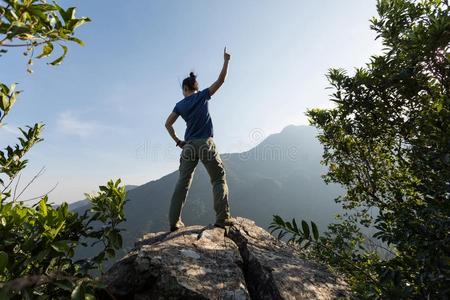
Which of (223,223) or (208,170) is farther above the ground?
(208,170)

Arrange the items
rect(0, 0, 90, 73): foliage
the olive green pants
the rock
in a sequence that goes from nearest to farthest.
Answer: rect(0, 0, 90, 73): foliage
the rock
the olive green pants

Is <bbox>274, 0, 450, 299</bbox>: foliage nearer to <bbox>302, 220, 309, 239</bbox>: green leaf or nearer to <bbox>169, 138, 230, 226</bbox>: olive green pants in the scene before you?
<bbox>302, 220, 309, 239</bbox>: green leaf

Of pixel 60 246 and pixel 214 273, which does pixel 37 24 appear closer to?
pixel 60 246

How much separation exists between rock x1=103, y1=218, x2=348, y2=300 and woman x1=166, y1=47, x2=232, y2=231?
2.39ft

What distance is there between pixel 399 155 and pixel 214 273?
409cm

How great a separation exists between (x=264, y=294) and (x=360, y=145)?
462 cm

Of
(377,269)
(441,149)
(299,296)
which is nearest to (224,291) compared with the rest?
(299,296)

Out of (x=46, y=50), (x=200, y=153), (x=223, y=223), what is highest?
(x=46, y=50)

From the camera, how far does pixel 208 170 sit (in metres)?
6.38

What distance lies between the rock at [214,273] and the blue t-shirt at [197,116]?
208cm

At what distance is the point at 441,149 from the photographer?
303 cm

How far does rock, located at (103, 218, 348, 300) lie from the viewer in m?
4.23

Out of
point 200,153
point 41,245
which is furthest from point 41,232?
point 200,153

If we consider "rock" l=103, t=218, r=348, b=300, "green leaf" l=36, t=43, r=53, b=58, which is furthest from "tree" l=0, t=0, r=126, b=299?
"rock" l=103, t=218, r=348, b=300
